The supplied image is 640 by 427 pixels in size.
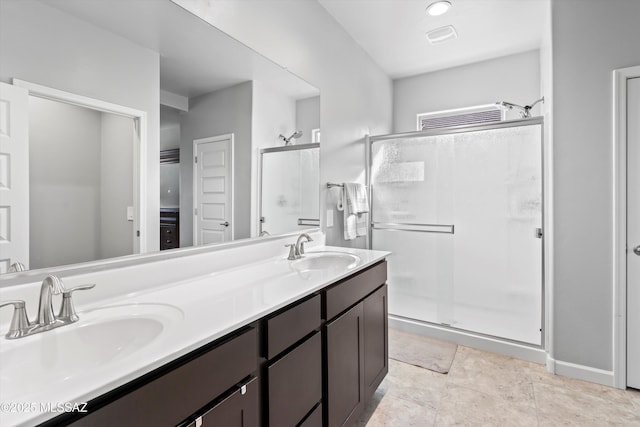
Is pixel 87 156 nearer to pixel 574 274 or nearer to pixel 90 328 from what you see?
pixel 90 328

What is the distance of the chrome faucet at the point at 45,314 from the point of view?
0.77m

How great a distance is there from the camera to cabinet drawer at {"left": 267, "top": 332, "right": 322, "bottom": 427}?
1046mm

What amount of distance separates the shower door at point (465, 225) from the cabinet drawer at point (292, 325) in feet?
6.07

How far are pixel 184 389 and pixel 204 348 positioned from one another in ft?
0.32

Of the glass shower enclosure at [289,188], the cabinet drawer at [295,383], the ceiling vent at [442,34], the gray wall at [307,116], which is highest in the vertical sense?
the ceiling vent at [442,34]

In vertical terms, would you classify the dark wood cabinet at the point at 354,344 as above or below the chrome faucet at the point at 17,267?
below

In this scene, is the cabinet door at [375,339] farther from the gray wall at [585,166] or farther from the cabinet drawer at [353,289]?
the gray wall at [585,166]

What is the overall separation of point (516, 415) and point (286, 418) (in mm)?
1452

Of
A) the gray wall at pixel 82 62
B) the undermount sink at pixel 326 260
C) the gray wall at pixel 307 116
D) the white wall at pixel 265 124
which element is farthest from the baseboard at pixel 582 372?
the gray wall at pixel 82 62

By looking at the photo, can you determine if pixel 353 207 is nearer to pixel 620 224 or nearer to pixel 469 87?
pixel 620 224

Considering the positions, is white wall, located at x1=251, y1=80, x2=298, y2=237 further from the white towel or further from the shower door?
the shower door

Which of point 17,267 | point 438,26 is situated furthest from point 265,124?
point 438,26

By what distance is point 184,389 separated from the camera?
74cm

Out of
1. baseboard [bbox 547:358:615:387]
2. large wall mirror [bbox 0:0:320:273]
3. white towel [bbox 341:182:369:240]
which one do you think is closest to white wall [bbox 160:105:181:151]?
large wall mirror [bbox 0:0:320:273]
